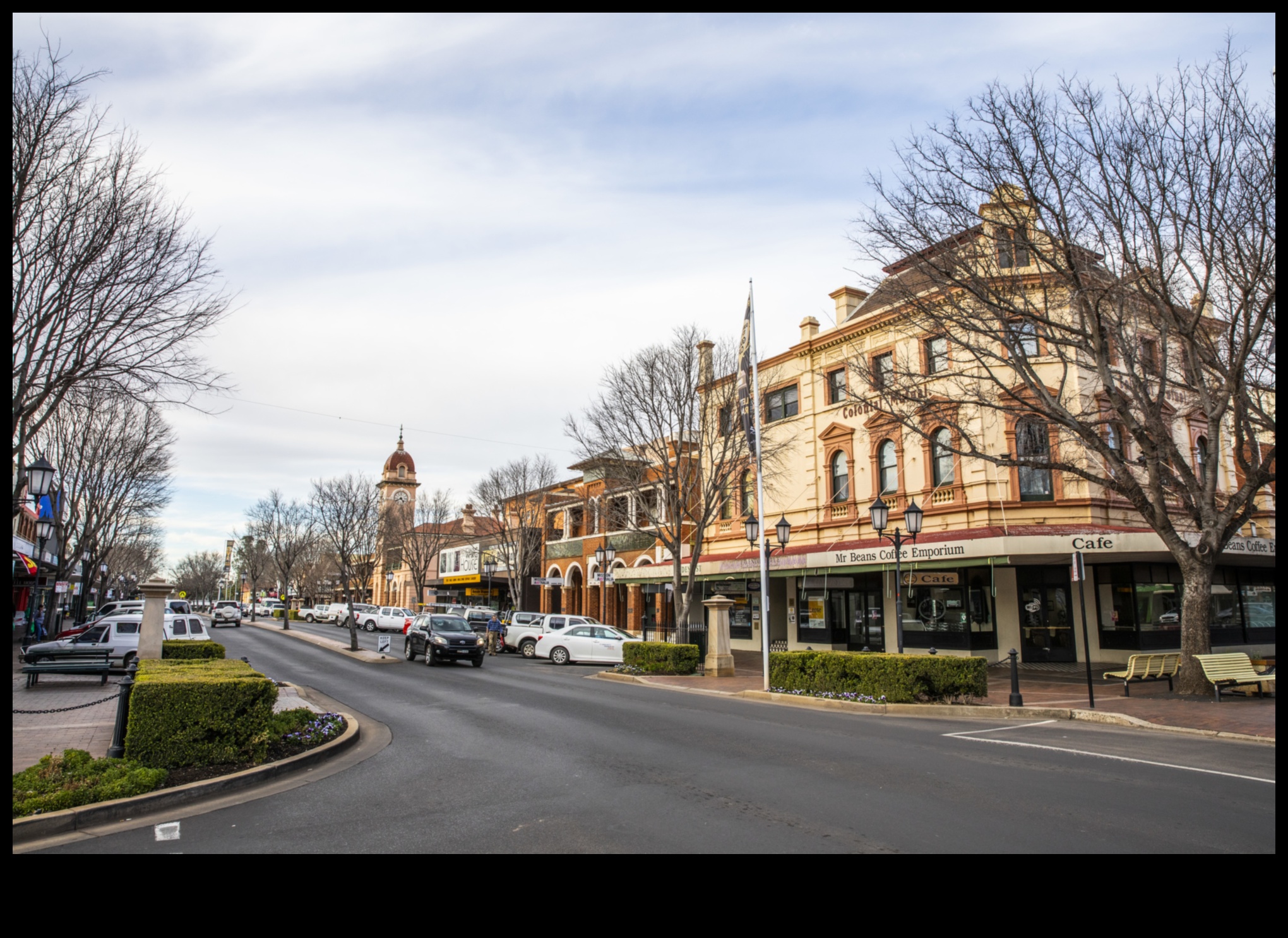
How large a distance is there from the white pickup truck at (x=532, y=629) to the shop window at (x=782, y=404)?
10.5m

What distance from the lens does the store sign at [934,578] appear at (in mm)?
24656

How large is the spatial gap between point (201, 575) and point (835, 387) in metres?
130

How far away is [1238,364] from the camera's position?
13438mm

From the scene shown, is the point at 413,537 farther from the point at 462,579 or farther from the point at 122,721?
the point at 122,721

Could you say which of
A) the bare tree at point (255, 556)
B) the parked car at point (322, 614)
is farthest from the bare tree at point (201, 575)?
the parked car at point (322, 614)

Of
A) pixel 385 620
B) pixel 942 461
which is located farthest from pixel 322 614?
pixel 942 461

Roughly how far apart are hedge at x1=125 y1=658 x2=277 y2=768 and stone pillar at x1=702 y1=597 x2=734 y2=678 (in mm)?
14701

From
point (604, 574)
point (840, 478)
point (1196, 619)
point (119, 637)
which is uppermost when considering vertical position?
point (840, 478)

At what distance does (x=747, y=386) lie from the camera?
63.6 ft

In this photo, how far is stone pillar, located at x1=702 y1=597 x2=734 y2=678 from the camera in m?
22.4

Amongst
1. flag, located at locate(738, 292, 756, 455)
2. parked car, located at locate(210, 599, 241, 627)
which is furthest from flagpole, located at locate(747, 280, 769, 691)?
parked car, located at locate(210, 599, 241, 627)

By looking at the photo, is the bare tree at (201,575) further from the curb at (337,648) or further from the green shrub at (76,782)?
the green shrub at (76,782)

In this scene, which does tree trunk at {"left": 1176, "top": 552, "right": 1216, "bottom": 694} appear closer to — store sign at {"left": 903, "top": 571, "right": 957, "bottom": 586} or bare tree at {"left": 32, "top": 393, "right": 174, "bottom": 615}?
store sign at {"left": 903, "top": 571, "right": 957, "bottom": 586}
